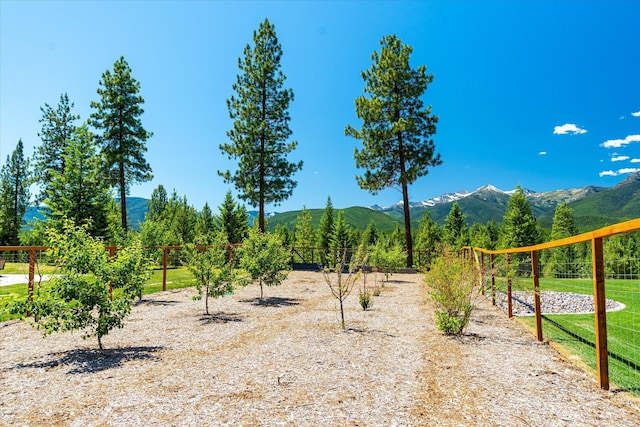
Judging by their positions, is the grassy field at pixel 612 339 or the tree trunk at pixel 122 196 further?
the tree trunk at pixel 122 196

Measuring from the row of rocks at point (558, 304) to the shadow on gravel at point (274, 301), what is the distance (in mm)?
5840

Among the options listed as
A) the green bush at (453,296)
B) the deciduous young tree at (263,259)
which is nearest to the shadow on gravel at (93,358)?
the green bush at (453,296)

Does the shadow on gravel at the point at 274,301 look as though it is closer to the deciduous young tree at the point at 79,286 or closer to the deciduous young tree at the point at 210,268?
the deciduous young tree at the point at 210,268

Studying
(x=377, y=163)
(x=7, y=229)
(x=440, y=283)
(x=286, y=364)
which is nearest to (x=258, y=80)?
(x=377, y=163)

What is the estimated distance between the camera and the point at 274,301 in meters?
11.3

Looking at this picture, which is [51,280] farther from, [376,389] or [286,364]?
[376,389]

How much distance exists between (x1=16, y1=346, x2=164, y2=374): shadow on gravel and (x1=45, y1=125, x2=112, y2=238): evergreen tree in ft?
72.2

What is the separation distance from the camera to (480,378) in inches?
179

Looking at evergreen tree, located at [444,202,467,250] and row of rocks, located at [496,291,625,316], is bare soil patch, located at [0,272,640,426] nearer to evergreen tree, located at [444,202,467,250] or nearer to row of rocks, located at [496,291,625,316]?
row of rocks, located at [496,291,625,316]

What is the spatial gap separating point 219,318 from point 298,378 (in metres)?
4.77

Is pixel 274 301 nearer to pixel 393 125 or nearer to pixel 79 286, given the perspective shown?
pixel 79 286

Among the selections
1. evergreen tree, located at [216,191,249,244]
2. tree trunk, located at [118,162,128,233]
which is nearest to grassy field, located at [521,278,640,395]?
tree trunk, located at [118,162,128,233]

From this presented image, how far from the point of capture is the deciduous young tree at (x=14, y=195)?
43656mm

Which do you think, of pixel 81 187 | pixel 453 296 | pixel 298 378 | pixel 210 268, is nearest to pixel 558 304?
pixel 453 296
